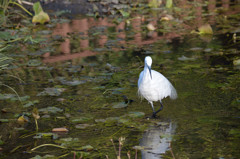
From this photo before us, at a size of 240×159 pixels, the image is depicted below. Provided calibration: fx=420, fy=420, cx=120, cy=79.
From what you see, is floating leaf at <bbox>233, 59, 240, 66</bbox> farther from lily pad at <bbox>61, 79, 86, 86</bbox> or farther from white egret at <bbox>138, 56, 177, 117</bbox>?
lily pad at <bbox>61, 79, 86, 86</bbox>

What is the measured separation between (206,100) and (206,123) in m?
0.60

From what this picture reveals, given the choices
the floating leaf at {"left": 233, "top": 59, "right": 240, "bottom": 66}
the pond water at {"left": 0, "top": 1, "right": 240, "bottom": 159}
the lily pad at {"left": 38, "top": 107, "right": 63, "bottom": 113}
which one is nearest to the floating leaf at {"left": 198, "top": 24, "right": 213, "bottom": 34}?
the pond water at {"left": 0, "top": 1, "right": 240, "bottom": 159}

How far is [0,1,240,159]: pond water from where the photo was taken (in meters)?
3.56

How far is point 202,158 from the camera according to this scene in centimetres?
325

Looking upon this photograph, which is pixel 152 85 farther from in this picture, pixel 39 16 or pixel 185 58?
pixel 39 16

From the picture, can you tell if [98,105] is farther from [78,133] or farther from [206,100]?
[206,100]

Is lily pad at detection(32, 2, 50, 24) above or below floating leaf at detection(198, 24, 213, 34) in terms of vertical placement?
above

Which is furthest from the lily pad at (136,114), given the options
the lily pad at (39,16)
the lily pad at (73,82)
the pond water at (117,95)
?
the lily pad at (39,16)

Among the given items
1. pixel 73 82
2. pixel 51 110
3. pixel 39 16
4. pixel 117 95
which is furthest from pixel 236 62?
pixel 39 16

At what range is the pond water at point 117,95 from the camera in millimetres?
3561

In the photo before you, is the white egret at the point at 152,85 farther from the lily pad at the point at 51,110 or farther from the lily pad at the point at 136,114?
the lily pad at the point at 51,110

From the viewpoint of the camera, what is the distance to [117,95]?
4828 millimetres

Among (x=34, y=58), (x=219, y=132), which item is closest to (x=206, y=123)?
(x=219, y=132)

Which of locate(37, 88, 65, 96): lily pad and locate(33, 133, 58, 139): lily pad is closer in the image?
locate(33, 133, 58, 139): lily pad
